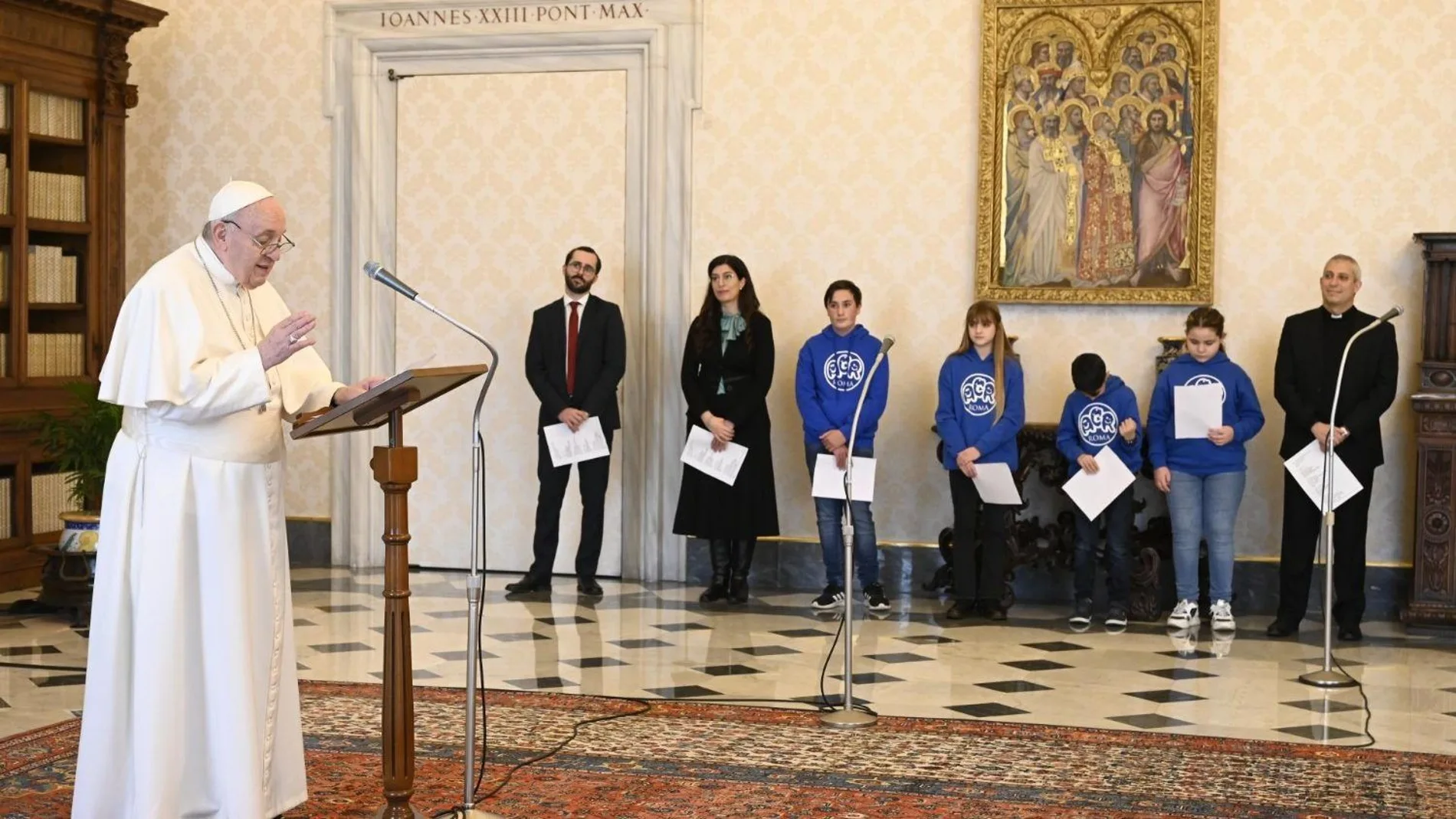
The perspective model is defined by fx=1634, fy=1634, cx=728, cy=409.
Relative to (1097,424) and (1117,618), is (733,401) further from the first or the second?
(1117,618)

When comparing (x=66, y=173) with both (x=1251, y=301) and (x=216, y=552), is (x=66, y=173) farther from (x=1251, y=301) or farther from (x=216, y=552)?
(x=1251, y=301)

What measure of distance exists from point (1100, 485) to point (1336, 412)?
1139 millimetres

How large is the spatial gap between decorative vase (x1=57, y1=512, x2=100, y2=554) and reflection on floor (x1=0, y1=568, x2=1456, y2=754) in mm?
370

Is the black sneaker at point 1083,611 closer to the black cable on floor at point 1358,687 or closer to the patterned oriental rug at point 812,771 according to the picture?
the black cable on floor at point 1358,687

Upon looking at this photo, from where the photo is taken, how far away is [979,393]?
26.3 feet

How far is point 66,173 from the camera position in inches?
356

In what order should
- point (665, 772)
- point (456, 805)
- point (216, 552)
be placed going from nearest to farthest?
1. point (216, 552)
2. point (456, 805)
3. point (665, 772)

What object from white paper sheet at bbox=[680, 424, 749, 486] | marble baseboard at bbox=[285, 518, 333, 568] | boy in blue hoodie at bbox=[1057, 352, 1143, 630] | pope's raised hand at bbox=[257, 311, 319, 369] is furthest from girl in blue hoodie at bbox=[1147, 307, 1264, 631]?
pope's raised hand at bbox=[257, 311, 319, 369]

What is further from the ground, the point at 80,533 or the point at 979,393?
the point at 979,393

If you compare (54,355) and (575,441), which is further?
(54,355)

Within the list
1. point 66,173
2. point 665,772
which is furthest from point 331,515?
point 665,772

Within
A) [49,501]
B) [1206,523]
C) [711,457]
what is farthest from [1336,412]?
[49,501]

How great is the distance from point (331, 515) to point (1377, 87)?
20.7 ft

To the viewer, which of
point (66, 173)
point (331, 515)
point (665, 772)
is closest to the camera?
point (665, 772)
